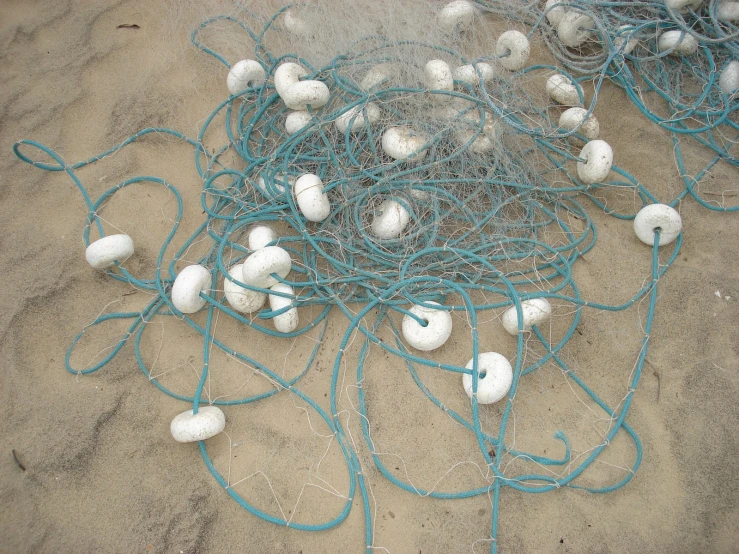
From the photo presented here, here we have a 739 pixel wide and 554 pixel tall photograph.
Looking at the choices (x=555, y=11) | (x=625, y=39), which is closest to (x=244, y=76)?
(x=555, y=11)

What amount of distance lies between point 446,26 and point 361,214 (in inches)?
48.8

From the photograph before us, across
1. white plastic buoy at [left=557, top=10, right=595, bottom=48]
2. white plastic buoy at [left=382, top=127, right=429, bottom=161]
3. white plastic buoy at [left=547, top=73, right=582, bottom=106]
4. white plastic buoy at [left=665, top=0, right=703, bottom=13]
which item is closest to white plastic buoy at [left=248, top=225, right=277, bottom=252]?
white plastic buoy at [left=382, top=127, right=429, bottom=161]

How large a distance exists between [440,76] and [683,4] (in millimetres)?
1491

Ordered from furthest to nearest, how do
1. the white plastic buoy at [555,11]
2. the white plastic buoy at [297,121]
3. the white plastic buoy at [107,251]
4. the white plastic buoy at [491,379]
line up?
the white plastic buoy at [555,11] < the white plastic buoy at [297,121] < the white plastic buoy at [107,251] < the white plastic buoy at [491,379]

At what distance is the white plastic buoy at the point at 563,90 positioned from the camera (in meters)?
2.99

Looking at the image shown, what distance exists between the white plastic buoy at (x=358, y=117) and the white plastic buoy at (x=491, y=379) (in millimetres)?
1207

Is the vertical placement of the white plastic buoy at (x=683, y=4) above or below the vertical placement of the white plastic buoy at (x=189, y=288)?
above

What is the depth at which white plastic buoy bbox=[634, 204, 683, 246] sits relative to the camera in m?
Result: 2.59

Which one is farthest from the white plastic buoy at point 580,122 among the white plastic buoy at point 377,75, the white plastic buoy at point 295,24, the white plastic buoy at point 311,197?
the white plastic buoy at point 295,24

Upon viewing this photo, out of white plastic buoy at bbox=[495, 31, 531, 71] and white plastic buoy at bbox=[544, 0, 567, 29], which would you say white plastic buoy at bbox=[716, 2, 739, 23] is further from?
white plastic buoy at bbox=[495, 31, 531, 71]

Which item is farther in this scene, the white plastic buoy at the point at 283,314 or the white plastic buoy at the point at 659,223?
the white plastic buoy at the point at 659,223

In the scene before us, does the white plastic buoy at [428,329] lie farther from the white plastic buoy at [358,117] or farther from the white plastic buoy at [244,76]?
the white plastic buoy at [244,76]

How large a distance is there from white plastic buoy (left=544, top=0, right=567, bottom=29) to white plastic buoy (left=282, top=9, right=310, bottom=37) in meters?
1.36

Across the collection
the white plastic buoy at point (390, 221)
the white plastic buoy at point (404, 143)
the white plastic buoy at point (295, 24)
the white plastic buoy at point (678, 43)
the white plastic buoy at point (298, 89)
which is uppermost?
the white plastic buoy at point (295, 24)
